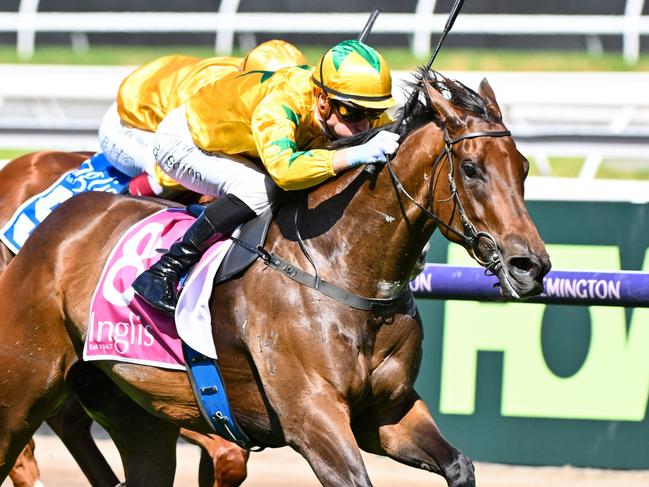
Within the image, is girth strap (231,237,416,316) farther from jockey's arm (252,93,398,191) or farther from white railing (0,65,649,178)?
white railing (0,65,649,178)

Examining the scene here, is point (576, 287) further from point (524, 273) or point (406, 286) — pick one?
point (524, 273)

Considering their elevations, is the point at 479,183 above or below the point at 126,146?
below

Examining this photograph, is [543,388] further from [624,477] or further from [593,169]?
[593,169]

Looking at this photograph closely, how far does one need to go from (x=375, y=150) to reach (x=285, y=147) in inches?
11.6

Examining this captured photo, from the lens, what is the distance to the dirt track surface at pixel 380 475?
227 inches

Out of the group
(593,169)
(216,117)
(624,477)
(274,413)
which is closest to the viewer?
(274,413)

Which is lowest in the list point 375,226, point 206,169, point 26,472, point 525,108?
point 26,472

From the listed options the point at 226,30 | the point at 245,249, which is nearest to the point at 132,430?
the point at 245,249

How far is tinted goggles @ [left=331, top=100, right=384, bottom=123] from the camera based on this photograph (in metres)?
3.64

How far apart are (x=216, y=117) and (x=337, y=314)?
903mm

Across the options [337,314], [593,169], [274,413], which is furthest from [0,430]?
[593,169]

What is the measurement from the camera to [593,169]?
6.26 metres

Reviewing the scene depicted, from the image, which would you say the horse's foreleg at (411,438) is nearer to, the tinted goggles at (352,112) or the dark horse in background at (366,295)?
the dark horse in background at (366,295)

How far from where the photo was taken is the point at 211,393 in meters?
3.79
